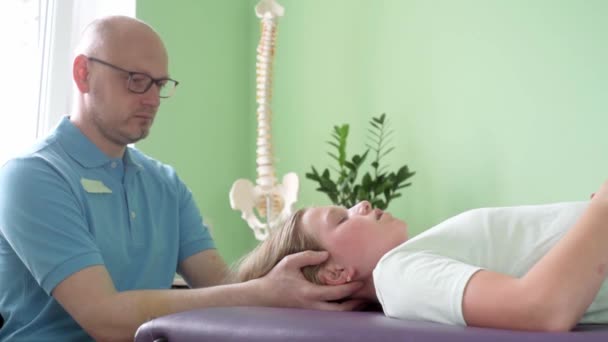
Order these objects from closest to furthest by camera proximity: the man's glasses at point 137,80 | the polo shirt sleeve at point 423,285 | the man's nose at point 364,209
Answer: the polo shirt sleeve at point 423,285
the man's nose at point 364,209
the man's glasses at point 137,80

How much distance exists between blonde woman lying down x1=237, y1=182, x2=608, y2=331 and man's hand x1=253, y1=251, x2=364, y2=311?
3cm

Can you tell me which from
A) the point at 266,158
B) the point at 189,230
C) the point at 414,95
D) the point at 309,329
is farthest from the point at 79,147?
the point at 414,95

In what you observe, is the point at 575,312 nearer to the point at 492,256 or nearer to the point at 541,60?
the point at 492,256

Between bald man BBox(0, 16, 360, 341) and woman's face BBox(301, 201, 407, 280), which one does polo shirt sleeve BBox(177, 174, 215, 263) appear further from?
woman's face BBox(301, 201, 407, 280)

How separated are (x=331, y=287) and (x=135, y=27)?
1.02 meters

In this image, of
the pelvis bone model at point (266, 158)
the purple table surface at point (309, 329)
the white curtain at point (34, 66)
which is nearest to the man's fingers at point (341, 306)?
the purple table surface at point (309, 329)

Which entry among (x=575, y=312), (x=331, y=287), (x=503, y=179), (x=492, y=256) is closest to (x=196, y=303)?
(x=331, y=287)

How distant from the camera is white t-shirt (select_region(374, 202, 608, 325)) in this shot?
1067 mm

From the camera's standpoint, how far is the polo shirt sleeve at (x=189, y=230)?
2029mm

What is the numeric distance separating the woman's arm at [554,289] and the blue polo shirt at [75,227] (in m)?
0.91

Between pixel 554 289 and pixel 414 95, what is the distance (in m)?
2.10

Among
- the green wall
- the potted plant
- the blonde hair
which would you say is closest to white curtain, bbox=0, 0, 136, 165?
the green wall

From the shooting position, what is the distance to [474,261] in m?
1.18

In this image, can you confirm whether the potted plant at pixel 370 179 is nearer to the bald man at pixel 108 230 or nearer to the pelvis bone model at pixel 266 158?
the pelvis bone model at pixel 266 158
